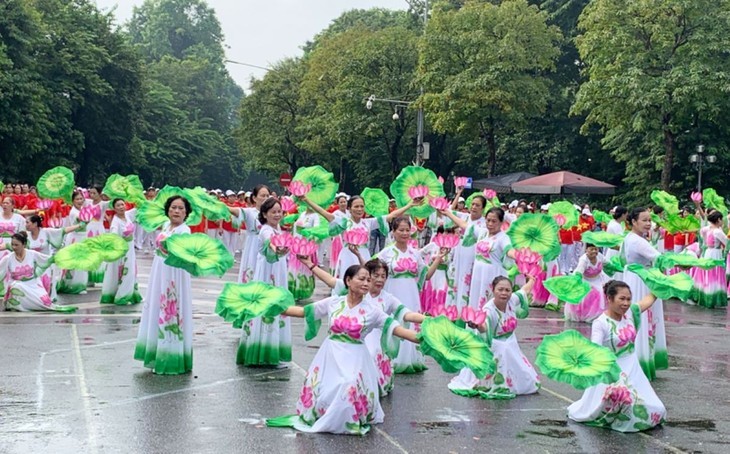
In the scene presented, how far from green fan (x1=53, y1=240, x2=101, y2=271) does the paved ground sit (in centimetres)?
97

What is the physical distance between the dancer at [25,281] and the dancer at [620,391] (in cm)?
932

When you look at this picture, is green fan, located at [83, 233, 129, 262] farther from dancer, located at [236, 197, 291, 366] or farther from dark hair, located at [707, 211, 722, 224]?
dark hair, located at [707, 211, 722, 224]

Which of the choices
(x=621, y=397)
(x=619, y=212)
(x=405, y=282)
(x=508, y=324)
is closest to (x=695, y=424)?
(x=621, y=397)

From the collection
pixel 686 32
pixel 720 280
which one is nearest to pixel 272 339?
pixel 720 280

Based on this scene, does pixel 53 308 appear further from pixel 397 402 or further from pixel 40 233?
pixel 397 402

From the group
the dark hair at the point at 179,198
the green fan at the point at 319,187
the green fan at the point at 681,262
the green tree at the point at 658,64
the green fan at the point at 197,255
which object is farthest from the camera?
the green tree at the point at 658,64

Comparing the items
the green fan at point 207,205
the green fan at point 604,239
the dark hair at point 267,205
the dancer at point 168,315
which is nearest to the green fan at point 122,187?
the green fan at point 207,205

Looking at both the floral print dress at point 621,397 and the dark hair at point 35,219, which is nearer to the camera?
the floral print dress at point 621,397

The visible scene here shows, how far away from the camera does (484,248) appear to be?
12.2 metres

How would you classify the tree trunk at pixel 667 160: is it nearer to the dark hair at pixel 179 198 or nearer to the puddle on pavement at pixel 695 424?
the dark hair at pixel 179 198

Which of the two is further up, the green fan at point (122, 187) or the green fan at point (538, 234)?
the green fan at point (122, 187)

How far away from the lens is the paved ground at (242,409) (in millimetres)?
7656

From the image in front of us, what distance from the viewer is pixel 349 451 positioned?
292 inches

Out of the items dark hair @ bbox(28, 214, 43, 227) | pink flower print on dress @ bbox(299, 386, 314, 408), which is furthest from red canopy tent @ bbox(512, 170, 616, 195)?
pink flower print on dress @ bbox(299, 386, 314, 408)
